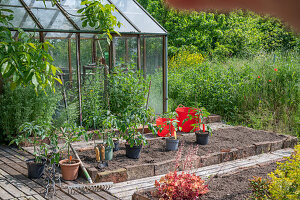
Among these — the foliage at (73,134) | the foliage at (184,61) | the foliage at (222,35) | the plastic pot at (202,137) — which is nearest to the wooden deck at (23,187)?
the foliage at (73,134)

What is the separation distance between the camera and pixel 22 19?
5.73m

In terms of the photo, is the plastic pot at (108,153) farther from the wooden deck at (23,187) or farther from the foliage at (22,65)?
the foliage at (22,65)

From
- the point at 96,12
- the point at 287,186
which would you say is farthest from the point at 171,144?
the point at 287,186

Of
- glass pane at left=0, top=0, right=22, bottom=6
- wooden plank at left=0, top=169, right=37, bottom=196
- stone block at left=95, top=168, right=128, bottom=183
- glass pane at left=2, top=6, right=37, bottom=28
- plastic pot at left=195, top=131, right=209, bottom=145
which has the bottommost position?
wooden plank at left=0, top=169, right=37, bottom=196

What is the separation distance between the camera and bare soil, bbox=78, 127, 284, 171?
4637 mm

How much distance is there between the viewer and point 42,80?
288 cm

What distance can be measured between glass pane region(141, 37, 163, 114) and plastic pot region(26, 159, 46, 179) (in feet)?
11.0

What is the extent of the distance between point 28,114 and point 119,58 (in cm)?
215

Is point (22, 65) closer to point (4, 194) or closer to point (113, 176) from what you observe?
point (4, 194)

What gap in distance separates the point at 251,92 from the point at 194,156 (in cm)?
370

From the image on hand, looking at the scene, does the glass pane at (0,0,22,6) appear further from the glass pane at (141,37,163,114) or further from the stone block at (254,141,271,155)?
the stone block at (254,141,271,155)

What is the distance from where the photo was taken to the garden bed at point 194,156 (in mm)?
4281

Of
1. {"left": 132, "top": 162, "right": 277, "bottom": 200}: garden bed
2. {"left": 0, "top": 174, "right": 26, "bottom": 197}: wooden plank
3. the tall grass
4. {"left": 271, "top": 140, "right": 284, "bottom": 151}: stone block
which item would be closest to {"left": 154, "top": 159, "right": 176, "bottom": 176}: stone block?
{"left": 132, "top": 162, "right": 277, "bottom": 200}: garden bed

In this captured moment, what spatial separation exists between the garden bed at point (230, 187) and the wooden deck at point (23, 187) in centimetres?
53
